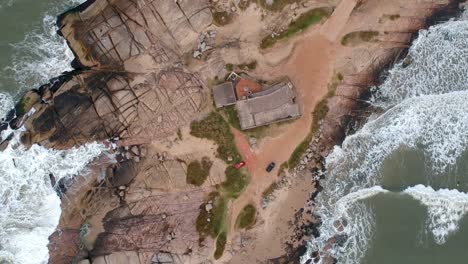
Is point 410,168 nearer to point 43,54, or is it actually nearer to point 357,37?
point 357,37

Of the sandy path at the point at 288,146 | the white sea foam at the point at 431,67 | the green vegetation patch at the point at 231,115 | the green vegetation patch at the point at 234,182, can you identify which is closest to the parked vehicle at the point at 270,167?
the sandy path at the point at 288,146

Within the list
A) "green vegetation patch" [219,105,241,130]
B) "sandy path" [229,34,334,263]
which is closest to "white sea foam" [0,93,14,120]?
"green vegetation patch" [219,105,241,130]

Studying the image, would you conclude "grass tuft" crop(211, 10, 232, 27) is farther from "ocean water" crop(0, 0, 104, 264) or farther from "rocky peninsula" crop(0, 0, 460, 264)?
"ocean water" crop(0, 0, 104, 264)

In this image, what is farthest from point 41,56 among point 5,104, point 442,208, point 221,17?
point 442,208

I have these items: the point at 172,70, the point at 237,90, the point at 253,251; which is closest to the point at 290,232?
the point at 253,251

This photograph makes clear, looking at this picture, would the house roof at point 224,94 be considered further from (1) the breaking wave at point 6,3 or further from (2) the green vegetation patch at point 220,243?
(1) the breaking wave at point 6,3

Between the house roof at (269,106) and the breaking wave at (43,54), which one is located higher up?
the breaking wave at (43,54)
